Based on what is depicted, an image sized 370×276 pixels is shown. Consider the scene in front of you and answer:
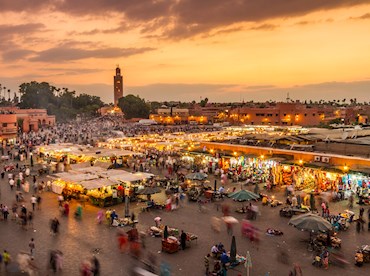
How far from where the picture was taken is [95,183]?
66.1ft

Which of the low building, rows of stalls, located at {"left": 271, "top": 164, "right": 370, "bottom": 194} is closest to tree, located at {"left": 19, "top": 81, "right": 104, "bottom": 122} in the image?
the low building

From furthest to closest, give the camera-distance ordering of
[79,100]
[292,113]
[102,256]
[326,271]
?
[79,100], [292,113], [102,256], [326,271]

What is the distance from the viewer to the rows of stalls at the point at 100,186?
1969 cm

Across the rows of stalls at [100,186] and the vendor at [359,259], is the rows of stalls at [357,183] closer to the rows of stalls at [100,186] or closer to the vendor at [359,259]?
the vendor at [359,259]

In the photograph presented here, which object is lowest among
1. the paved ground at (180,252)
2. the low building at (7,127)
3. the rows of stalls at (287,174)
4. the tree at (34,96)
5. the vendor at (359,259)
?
the paved ground at (180,252)

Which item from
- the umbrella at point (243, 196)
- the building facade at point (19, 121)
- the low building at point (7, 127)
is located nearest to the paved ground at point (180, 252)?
the umbrella at point (243, 196)

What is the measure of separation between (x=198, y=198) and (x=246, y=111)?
6630 centimetres

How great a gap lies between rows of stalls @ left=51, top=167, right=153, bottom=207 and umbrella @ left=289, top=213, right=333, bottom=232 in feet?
32.4

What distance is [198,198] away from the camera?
20719mm

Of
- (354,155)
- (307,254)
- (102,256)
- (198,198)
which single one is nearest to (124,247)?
(102,256)

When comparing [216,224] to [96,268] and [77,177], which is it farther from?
[77,177]

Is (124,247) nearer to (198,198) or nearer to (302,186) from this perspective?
(198,198)

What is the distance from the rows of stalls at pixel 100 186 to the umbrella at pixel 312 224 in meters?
9.86

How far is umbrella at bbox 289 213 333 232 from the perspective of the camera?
13203 millimetres
